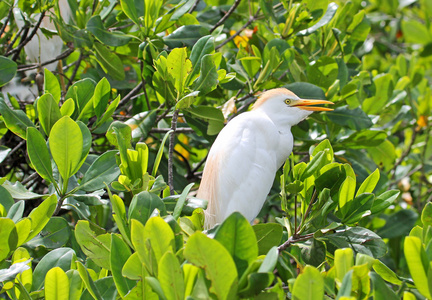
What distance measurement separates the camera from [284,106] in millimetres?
2471

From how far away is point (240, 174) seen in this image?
2.32 metres

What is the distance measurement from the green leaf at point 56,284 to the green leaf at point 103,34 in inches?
51.0

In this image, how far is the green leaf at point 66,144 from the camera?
156cm

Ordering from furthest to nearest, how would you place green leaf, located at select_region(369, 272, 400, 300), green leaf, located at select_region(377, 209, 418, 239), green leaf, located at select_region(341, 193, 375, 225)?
1. green leaf, located at select_region(377, 209, 418, 239)
2. green leaf, located at select_region(341, 193, 375, 225)
3. green leaf, located at select_region(369, 272, 400, 300)

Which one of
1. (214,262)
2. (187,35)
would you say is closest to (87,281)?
(214,262)

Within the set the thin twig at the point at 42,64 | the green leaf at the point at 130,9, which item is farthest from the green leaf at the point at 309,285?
the thin twig at the point at 42,64

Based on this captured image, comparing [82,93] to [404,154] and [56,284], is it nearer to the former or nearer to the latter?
[56,284]

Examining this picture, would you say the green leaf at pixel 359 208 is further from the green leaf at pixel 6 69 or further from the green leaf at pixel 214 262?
the green leaf at pixel 6 69

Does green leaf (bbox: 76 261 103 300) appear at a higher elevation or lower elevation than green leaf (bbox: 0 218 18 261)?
lower

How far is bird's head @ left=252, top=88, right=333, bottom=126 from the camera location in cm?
245

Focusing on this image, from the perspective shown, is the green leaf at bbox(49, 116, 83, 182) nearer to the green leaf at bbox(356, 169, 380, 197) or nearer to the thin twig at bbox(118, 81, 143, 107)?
the green leaf at bbox(356, 169, 380, 197)

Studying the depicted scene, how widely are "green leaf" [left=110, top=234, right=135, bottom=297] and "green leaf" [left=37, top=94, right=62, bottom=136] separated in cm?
71

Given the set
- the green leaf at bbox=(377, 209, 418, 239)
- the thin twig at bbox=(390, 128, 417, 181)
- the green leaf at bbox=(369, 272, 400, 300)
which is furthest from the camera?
the thin twig at bbox=(390, 128, 417, 181)

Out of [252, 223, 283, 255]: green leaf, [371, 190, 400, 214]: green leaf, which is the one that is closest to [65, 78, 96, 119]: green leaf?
[252, 223, 283, 255]: green leaf
